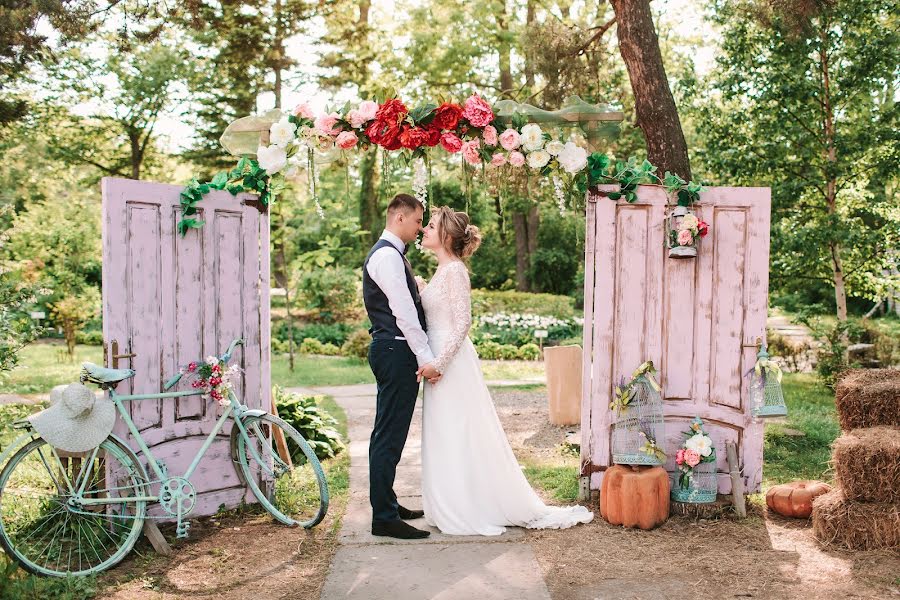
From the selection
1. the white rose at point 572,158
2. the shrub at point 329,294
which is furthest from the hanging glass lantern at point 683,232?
the shrub at point 329,294

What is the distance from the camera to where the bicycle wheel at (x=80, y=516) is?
4297 millimetres

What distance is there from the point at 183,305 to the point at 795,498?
13.6ft

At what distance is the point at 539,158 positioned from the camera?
5.33 metres

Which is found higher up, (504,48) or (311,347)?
(504,48)

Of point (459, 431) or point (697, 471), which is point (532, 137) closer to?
point (459, 431)

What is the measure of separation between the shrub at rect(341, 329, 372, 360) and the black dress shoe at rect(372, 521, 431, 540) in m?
9.76

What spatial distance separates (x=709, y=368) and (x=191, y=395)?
11.3ft

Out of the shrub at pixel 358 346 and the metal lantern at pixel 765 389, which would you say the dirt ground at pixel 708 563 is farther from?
the shrub at pixel 358 346

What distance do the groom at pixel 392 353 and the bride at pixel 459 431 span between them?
17 cm

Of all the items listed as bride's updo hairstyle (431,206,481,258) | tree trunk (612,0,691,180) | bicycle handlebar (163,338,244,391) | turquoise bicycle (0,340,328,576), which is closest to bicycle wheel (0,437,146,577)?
turquoise bicycle (0,340,328,576)

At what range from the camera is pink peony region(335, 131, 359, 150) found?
5.18m

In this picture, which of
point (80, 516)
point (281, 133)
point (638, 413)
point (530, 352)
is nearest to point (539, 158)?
point (281, 133)

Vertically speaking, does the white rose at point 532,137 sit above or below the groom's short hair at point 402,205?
above

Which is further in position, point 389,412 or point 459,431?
point 459,431
